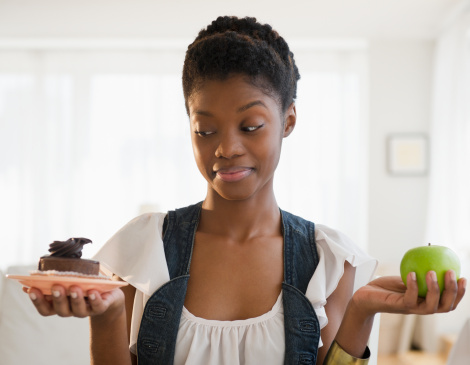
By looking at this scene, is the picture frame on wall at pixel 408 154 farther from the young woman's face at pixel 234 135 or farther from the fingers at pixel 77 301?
the fingers at pixel 77 301

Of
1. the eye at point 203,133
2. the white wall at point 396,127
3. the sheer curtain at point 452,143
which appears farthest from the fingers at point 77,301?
the white wall at point 396,127

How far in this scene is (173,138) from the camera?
21.9 ft

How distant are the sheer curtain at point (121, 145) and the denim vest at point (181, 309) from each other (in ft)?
17.0

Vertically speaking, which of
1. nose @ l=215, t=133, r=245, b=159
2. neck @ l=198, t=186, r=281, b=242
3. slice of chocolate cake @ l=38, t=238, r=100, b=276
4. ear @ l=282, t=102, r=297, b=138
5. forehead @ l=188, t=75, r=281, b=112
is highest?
forehead @ l=188, t=75, r=281, b=112

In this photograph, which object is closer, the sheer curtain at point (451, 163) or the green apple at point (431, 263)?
the green apple at point (431, 263)

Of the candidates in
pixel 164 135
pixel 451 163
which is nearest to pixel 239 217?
pixel 451 163

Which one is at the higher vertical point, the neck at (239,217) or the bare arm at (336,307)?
the neck at (239,217)

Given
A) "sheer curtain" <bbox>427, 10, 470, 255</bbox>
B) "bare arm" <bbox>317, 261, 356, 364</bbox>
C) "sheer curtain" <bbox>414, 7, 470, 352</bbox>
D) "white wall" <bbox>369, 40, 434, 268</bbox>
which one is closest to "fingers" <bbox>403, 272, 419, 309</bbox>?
"bare arm" <bbox>317, 261, 356, 364</bbox>

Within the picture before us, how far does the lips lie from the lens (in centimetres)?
126

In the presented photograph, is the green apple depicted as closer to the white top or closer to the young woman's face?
the white top

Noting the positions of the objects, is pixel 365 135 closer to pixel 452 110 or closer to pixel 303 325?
pixel 452 110

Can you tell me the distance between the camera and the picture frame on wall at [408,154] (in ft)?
21.3

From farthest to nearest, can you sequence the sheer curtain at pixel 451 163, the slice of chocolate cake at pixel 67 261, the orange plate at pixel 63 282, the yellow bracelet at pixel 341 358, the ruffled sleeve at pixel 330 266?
the sheer curtain at pixel 451 163, the ruffled sleeve at pixel 330 266, the yellow bracelet at pixel 341 358, the slice of chocolate cake at pixel 67 261, the orange plate at pixel 63 282

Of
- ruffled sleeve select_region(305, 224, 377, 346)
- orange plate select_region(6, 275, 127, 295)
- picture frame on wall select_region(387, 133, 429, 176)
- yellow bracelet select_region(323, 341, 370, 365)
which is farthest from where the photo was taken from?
picture frame on wall select_region(387, 133, 429, 176)
